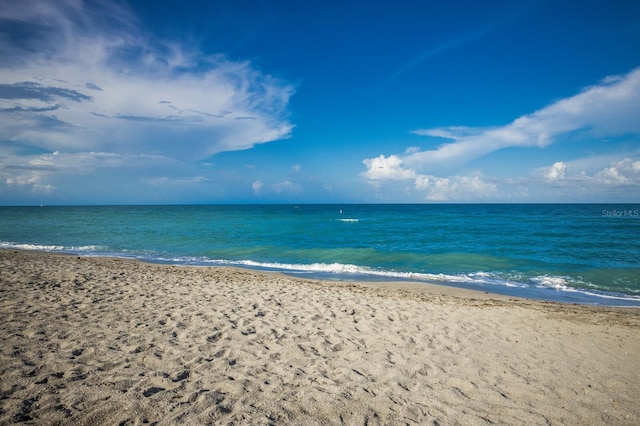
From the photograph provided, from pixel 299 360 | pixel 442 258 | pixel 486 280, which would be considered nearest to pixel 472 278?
pixel 486 280

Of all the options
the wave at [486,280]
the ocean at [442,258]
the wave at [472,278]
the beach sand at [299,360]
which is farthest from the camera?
the ocean at [442,258]

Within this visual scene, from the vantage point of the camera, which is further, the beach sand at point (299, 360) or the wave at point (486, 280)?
the wave at point (486, 280)

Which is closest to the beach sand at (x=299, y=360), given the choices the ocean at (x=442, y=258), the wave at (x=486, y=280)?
the wave at (x=486, y=280)

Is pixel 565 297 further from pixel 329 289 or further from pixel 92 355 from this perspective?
pixel 92 355

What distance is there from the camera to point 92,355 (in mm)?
5105

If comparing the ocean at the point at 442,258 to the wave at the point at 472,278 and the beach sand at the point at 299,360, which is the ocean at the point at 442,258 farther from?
the beach sand at the point at 299,360

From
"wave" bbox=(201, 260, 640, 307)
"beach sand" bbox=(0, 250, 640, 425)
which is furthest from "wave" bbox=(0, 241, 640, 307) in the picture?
"beach sand" bbox=(0, 250, 640, 425)

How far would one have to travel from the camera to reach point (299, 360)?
5.41 metres

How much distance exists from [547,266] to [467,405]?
17.1 meters

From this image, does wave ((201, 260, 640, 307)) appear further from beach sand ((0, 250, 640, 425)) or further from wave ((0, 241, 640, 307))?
beach sand ((0, 250, 640, 425))

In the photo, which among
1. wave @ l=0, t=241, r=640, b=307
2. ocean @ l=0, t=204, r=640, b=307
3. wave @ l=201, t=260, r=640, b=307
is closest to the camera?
wave @ l=201, t=260, r=640, b=307

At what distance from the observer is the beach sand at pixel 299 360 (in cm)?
402

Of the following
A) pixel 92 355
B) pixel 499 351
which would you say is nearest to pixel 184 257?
pixel 92 355

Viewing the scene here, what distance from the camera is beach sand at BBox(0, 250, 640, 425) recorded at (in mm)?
4016
